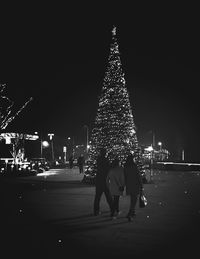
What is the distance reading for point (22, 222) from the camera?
1226 centimetres

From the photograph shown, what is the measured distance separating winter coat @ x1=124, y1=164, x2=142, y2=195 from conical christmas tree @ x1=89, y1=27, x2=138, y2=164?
46.9 feet

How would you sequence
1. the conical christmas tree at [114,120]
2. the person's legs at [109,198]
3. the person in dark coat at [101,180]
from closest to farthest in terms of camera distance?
the person's legs at [109,198] < the person in dark coat at [101,180] < the conical christmas tree at [114,120]

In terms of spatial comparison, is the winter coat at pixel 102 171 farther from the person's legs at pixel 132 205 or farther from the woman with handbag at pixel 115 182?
the person's legs at pixel 132 205

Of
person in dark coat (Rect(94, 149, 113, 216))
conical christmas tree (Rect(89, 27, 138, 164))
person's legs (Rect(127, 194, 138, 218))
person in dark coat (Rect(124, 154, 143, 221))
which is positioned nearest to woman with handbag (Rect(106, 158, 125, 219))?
person in dark coat (Rect(124, 154, 143, 221))

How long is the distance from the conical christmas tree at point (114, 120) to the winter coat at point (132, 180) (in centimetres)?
1430

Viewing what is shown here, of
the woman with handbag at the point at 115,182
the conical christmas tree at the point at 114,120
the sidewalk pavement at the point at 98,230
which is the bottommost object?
the sidewalk pavement at the point at 98,230

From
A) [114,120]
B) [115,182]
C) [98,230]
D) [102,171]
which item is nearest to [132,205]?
[115,182]

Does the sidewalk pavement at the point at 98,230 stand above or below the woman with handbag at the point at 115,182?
below

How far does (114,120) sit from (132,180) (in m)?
15.0

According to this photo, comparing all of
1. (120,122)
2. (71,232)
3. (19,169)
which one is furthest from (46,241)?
(19,169)

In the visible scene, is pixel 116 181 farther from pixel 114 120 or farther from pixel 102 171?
pixel 114 120

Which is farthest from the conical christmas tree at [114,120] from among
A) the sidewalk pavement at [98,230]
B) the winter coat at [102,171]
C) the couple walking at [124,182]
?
the couple walking at [124,182]

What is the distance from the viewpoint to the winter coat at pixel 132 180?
12.7 m

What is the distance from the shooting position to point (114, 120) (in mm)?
27594
